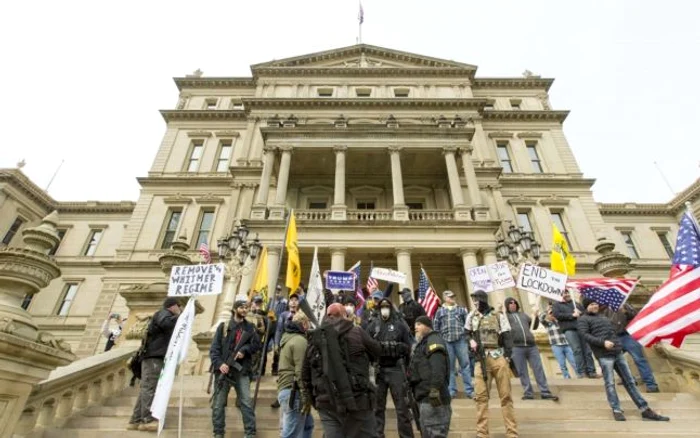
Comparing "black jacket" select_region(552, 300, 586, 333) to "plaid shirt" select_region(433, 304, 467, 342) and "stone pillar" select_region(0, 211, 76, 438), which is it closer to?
"plaid shirt" select_region(433, 304, 467, 342)

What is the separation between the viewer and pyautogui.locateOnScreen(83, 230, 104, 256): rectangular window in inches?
1224

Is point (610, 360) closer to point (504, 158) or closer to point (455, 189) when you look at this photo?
point (455, 189)

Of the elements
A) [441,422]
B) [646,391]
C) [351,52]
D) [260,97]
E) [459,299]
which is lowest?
[441,422]

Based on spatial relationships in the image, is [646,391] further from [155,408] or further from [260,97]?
[260,97]

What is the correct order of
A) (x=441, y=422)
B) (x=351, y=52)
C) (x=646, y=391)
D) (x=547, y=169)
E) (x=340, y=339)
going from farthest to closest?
(x=351, y=52)
(x=547, y=169)
(x=646, y=391)
(x=441, y=422)
(x=340, y=339)

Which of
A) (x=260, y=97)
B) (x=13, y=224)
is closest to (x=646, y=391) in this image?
(x=260, y=97)

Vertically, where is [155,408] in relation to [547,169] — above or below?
below

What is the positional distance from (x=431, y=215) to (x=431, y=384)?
48.4 ft

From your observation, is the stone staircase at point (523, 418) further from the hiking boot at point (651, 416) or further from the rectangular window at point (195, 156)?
the rectangular window at point (195, 156)

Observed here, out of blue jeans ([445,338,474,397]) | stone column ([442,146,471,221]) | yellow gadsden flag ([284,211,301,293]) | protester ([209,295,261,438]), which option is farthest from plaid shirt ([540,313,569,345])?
stone column ([442,146,471,221])

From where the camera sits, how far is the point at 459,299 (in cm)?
1777

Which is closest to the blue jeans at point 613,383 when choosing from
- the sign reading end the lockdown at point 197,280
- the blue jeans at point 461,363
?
the blue jeans at point 461,363

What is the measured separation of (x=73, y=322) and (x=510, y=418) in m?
32.3

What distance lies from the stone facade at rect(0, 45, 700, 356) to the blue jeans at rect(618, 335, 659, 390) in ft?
26.4
